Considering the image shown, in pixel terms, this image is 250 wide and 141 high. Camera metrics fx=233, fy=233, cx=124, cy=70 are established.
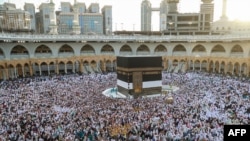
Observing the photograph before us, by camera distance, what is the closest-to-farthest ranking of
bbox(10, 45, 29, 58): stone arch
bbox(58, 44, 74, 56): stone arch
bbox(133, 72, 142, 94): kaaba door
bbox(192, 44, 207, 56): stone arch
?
bbox(133, 72, 142, 94): kaaba door < bbox(10, 45, 29, 58): stone arch < bbox(58, 44, 74, 56): stone arch < bbox(192, 44, 207, 56): stone arch

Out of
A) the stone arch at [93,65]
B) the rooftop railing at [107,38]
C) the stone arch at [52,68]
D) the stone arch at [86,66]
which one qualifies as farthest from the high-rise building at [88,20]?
the stone arch at [52,68]

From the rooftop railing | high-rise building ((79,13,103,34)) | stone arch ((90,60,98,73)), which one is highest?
high-rise building ((79,13,103,34))

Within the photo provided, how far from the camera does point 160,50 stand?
153 feet

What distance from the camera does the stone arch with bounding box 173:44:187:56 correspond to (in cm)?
4413

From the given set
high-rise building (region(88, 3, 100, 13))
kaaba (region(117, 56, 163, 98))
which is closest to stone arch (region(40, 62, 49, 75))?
kaaba (region(117, 56, 163, 98))

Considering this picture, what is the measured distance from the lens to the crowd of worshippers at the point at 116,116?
40.0 ft

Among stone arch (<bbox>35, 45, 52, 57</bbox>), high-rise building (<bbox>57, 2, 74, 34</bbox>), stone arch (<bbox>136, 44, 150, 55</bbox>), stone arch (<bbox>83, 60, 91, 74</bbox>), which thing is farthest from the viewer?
high-rise building (<bbox>57, 2, 74, 34</bbox>)

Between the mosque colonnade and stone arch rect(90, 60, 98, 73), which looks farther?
stone arch rect(90, 60, 98, 73)

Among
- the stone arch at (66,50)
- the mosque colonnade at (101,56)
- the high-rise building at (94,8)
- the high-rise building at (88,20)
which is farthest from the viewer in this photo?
the high-rise building at (94,8)

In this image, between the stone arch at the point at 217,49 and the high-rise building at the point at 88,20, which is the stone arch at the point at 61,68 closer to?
the stone arch at the point at 217,49

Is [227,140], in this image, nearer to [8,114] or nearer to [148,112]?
[148,112]

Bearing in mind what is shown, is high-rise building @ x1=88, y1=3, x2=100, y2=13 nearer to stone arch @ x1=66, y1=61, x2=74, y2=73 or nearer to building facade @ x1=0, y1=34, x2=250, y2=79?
building facade @ x1=0, y1=34, x2=250, y2=79

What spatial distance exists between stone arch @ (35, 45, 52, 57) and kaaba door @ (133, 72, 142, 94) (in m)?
20.8

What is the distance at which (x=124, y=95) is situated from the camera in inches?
949
